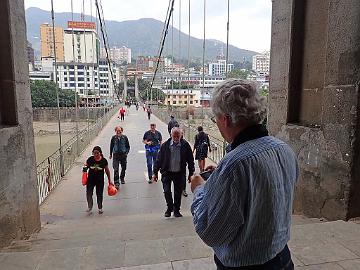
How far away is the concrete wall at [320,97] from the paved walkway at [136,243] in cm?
27

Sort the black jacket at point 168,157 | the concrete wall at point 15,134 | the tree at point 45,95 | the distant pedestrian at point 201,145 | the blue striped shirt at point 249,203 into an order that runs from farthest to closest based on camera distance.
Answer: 1. the tree at point 45,95
2. the distant pedestrian at point 201,145
3. the black jacket at point 168,157
4. the concrete wall at point 15,134
5. the blue striped shirt at point 249,203

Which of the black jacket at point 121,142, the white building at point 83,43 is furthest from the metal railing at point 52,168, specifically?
the white building at point 83,43

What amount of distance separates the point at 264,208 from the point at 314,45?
273 centimetres

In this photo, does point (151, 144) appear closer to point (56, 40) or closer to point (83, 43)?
point (56, 40)

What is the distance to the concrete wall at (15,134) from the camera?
2.97m

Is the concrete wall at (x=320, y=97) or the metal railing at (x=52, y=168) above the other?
the concrete wall at (x=320, y=97)

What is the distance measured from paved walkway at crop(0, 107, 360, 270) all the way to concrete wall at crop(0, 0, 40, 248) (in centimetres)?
23

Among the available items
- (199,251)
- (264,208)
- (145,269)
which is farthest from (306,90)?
(264,208)

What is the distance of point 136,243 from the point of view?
2500 mm

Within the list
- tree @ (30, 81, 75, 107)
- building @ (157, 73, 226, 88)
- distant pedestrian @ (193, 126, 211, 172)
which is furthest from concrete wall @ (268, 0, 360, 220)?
tree @ (30, 81, 75, 107)

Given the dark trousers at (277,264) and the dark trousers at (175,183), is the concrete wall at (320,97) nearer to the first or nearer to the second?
A: the dark trousers at (175,183)

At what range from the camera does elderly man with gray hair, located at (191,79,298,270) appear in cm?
98

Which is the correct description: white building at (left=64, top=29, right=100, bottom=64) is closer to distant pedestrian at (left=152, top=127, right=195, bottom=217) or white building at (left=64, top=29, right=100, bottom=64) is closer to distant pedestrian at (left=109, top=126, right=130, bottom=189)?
distant pedestrian at (left=109, top=126, right=130, bottom=189)

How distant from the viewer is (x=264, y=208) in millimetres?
1006
